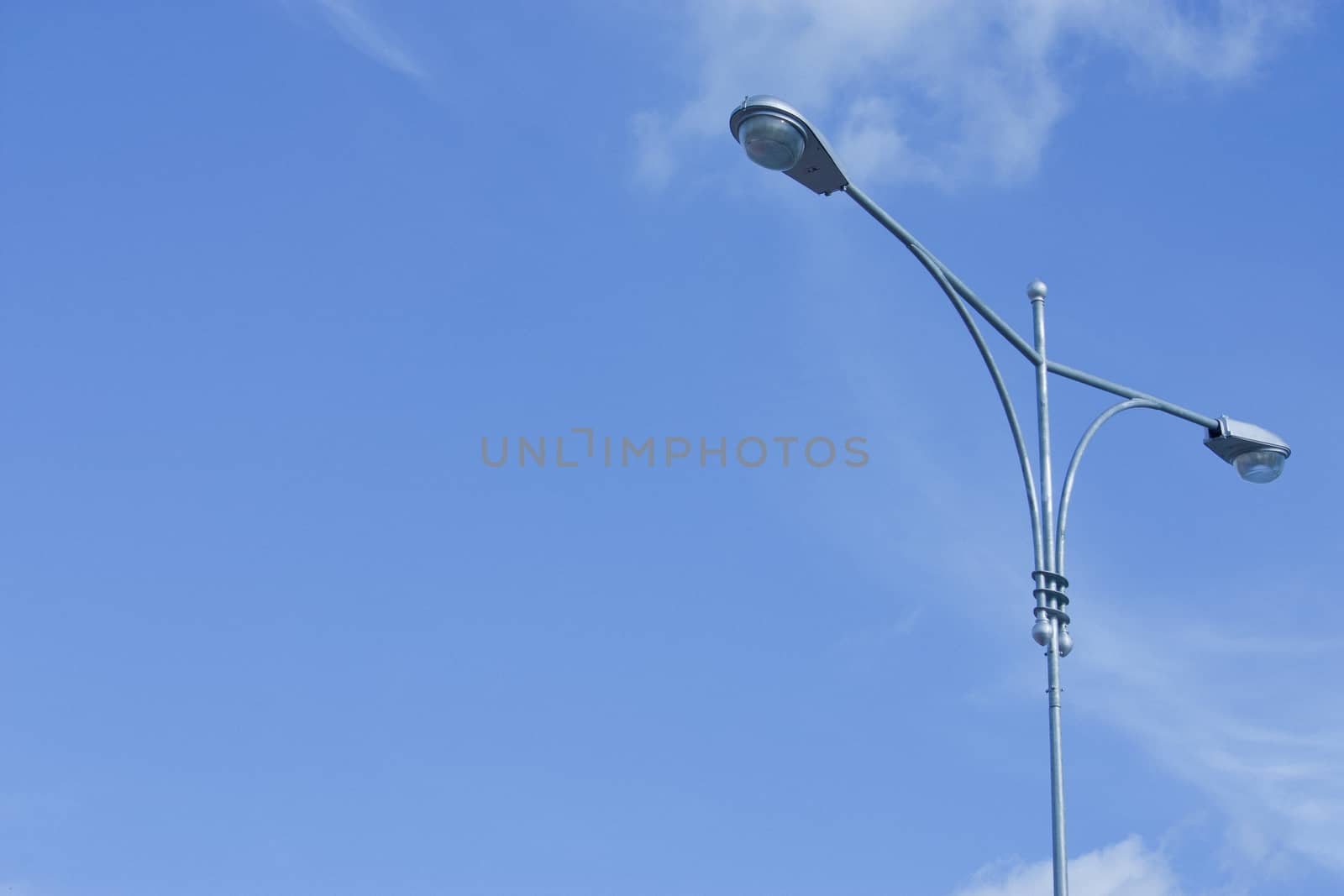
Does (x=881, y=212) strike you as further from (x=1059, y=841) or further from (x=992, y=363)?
(x=1059, y=841)

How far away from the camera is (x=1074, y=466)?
12297 millimetres

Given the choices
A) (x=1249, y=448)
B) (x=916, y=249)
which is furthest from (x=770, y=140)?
(x=1249, y=448)

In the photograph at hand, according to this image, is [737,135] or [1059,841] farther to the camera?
[737,135]

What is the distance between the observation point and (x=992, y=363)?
1223cm

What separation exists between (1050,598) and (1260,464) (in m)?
3.72

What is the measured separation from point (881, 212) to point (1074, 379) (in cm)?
224

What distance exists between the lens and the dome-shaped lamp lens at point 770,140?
11.2 meters

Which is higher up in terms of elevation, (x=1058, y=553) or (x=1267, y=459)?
(x=1267, y=459)

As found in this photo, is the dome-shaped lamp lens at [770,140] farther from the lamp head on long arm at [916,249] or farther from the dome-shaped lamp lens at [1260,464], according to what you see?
the dome-shaped lamp lens at [1260,464]

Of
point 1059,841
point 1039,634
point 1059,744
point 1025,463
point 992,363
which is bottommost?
point 1059,841

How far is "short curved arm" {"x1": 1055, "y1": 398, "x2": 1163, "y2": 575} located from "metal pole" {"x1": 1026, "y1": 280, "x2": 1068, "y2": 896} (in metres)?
0.09

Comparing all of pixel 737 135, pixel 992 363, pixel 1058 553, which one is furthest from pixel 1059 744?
pixel 737 135

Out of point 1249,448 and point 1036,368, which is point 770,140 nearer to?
point 1036,368

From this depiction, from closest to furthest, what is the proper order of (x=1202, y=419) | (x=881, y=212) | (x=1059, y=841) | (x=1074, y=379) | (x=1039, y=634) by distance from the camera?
(x=1059, y=841), (x=1039, y=634), (x=881, y=212), (x=1074, y=379), (x=1202, y=419)
